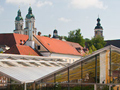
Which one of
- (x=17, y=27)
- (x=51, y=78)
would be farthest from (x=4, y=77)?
(x=17, y=27)

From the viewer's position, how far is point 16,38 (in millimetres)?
70812

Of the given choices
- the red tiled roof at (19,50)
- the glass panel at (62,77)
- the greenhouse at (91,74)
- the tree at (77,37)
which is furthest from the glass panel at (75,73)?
the tree at (77,37)

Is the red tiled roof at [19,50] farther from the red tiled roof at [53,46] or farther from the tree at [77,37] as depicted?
the tree at [77,37]

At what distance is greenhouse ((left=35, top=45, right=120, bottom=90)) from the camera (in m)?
13.0

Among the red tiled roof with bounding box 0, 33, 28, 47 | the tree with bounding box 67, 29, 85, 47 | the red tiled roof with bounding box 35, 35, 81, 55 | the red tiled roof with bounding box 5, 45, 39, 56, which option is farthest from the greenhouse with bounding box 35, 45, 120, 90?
the tree with bounding box 67, 29, 85, 47

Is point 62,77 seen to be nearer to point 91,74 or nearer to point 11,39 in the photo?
point 91,74

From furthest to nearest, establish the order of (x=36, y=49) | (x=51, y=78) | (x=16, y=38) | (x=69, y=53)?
(x=16, y=38)
(x=69, y=53)
(x=36, y=49)
(x=51, y=78)

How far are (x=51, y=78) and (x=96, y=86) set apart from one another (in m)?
2.46

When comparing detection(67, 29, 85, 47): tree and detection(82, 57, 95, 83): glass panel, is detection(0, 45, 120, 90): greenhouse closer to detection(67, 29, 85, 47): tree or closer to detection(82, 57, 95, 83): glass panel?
detection(82, 57, 95, 83): glass panel

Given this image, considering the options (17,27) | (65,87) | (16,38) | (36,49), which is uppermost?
(17,27)

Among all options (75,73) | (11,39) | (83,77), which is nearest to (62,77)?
(75,73)

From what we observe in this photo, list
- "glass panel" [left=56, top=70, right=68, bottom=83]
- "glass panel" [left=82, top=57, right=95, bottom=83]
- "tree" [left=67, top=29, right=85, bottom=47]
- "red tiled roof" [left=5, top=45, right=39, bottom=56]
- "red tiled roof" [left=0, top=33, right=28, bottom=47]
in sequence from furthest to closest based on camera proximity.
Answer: "tree" [left=67, top=29, right=85, bottom=47], "red tiled roof" [left=0, top=33, right=28, bottom=47], "red tiled roof" [left=5, top=45, right=39, bottom=56], "glass panel" [left=56, top=70, right=68, bottom=83], "glass panel" [left=82, top=57, right=95, bottom=83]

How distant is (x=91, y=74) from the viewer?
1334 cm

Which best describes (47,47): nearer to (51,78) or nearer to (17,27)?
(51,78)
